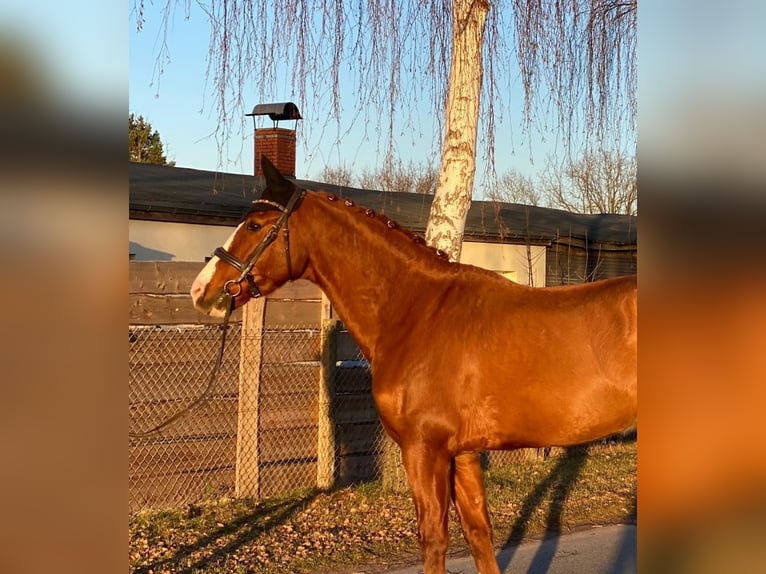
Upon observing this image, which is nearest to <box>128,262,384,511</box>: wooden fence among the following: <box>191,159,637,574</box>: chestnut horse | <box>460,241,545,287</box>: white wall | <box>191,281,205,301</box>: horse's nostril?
<box>191,281,205,301</box>: horse's nostril

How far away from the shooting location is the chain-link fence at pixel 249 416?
620 cm

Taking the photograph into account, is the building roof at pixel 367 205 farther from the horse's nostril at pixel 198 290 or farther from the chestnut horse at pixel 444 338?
the horse's nostril at pixel 198 290

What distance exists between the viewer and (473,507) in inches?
153

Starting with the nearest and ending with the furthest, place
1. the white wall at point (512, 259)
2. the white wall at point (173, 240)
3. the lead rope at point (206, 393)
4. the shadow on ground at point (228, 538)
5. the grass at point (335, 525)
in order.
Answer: the lead rope at point (206, 393)
the shadow on ground at point (228, 538)
the grass at point (335, 525)
the white wall at point (173, 240)
the white wall at point (512, 259)

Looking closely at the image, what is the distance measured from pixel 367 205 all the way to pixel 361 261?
415 inches

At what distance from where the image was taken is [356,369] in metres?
7.34

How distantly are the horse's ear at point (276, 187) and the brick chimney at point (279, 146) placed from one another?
930 cm

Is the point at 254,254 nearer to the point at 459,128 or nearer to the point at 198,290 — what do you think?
the point at 198,290

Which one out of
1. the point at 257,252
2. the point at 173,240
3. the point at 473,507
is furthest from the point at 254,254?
the point at 173,240

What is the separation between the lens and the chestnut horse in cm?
346

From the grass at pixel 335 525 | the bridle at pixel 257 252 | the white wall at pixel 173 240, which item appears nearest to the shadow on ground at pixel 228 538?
the grass at pixel 335 525
